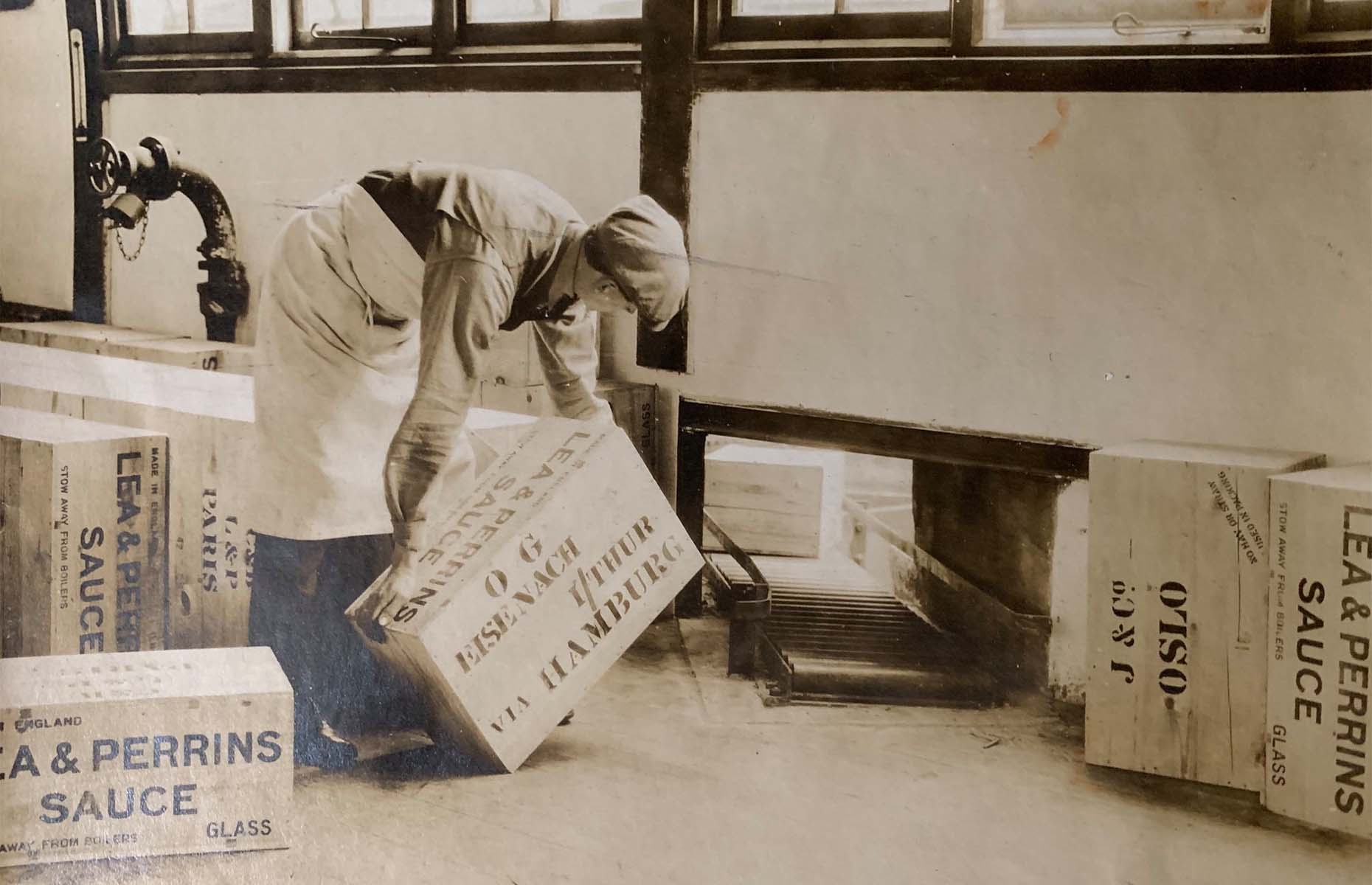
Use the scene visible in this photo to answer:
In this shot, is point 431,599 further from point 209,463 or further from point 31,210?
point 31,210

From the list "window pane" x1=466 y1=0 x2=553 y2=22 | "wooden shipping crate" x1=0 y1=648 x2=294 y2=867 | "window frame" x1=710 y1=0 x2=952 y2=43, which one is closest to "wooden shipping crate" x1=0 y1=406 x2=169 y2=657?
"wooden shipping crate" x1=0 y1=648 x2=294 y2=867

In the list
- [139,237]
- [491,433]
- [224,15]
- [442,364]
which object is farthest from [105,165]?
[491,433]

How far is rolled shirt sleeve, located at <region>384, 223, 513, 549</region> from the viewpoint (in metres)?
2.14

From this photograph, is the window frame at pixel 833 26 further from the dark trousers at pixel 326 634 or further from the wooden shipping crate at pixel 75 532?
the wooden shipping crate at pixel 75 532

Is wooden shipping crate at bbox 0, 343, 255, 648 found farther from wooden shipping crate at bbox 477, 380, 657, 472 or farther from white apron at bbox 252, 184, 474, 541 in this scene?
wooden shipping crate at bbox 477, 380, 657, 472

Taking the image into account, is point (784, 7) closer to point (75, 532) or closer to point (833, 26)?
point (833, 26)

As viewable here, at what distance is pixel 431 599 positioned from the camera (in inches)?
81.4

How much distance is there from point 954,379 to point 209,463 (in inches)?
59.8

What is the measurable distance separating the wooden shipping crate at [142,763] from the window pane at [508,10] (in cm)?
136

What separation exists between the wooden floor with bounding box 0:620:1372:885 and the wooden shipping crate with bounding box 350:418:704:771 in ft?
0.47

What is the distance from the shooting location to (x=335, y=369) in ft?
7.40

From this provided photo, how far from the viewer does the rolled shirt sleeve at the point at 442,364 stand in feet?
7.01

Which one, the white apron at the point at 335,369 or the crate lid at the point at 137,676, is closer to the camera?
the crate lid at the point at 137,676

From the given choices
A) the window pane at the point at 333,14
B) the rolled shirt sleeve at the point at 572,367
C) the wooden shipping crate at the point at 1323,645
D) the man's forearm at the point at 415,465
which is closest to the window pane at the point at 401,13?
the window pane at the point at 333,14
